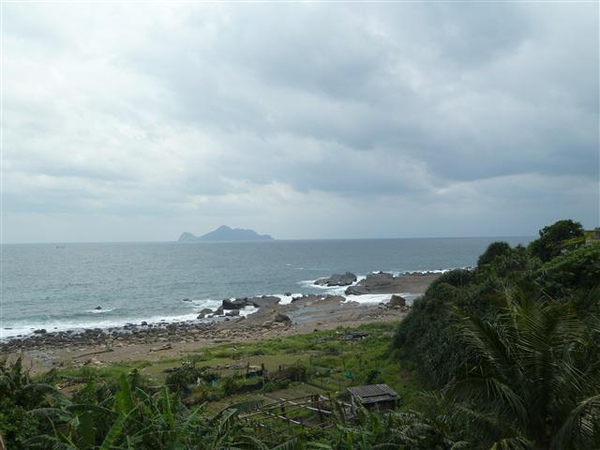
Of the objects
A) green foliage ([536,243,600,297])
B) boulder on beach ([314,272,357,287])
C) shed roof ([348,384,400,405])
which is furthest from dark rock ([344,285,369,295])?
shed roof ([348,384,400,405])

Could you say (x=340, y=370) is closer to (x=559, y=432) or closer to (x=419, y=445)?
(x=419, y=445)

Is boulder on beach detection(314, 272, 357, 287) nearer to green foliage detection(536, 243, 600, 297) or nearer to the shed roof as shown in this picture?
green foliage detection(536, 243, 600, 297)

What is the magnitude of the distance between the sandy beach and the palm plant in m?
30.4

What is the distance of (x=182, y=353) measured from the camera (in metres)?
34.3

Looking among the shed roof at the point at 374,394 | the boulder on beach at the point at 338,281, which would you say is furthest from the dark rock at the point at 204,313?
the shed roof at the point at 374,394

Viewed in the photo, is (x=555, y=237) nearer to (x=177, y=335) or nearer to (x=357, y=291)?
(x=177, y=335)

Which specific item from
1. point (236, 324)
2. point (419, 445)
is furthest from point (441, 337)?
point (236, 324)

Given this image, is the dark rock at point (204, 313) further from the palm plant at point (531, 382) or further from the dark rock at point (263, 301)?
the palm plant at point (531, 382)

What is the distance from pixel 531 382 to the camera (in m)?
6.32

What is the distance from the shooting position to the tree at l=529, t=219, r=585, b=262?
2888 centimetres

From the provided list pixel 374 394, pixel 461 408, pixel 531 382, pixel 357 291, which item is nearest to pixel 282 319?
pixel 357 291

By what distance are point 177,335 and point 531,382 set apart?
139 feet

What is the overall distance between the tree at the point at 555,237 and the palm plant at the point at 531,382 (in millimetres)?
24666

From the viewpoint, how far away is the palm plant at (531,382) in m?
6.05
